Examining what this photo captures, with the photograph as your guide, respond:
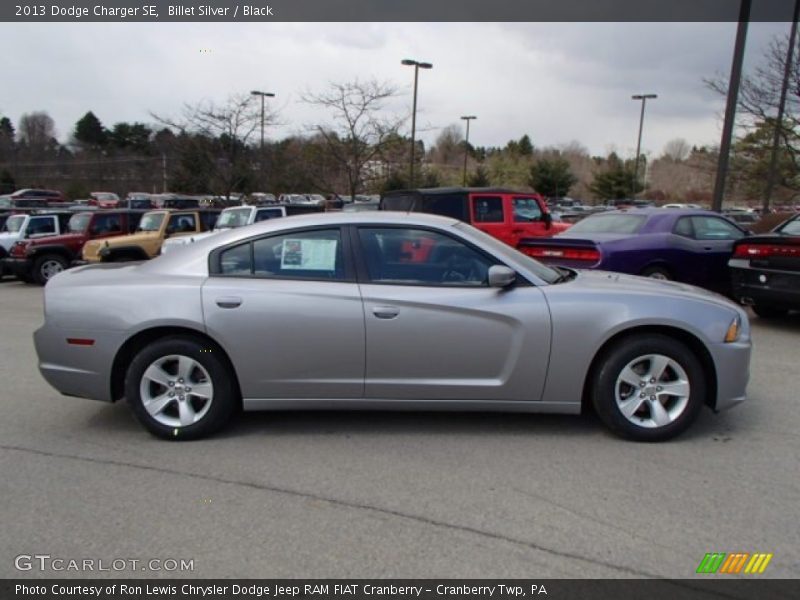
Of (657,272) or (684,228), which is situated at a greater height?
(684,228)

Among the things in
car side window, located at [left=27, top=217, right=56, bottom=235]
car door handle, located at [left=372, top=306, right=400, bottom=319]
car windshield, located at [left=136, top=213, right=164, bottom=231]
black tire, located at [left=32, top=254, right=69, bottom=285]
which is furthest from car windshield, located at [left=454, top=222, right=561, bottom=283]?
car side window, located at [left=27, top=217, right=56, bottom=235]

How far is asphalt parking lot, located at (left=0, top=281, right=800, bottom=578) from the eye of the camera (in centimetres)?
260

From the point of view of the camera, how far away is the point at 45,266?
12.9 metres

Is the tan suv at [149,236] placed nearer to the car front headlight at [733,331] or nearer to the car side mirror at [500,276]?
the car side mirror at [500,276]

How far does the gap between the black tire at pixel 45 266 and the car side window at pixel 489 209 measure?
9.46 metres

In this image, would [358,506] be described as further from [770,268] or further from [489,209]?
[489,209]

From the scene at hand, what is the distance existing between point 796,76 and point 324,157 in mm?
15345

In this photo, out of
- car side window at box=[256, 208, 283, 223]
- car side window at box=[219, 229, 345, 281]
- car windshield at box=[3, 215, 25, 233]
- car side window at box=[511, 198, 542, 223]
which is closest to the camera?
car side window at box=[219, 229, 345, 281]

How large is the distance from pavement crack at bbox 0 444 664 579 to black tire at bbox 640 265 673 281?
21.3 ft

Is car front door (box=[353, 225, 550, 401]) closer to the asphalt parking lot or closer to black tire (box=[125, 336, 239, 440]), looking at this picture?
the asphalt parking lot

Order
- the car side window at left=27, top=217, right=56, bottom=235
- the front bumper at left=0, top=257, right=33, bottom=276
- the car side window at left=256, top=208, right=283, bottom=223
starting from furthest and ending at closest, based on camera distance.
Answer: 1. the car side window at left=27, top=217, right=56, bottom=235
2. the car side window at left=256, top=208, right=283, bottom=223
3. the front bumper at left=0, top=257, right=33, bottom=276

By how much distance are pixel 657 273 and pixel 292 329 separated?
6.50 metres

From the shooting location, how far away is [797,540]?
2684 mm

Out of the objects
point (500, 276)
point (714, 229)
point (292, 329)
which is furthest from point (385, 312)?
point (714, 229)
